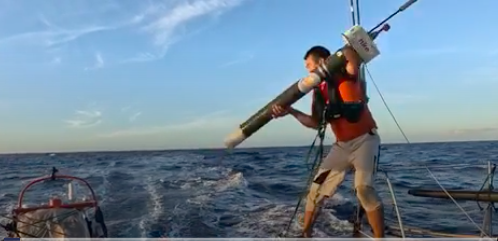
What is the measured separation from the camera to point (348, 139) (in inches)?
195

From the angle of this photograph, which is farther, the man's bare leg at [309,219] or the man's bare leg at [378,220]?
the man's bare leg at [309,219]

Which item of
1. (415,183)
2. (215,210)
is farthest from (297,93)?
(415,183)

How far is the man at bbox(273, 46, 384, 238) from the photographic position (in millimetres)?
4719

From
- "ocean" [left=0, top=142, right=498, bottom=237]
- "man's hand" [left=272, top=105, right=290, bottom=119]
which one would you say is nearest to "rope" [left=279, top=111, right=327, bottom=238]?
"man's hand" [left=272, top=105, right=290, bottom=119]

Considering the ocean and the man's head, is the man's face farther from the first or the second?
the ocean

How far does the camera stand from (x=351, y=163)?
498 cm

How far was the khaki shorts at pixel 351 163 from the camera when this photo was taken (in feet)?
15.8

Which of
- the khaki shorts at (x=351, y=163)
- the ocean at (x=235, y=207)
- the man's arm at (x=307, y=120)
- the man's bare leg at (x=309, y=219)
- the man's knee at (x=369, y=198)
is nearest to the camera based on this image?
the man's knee at (x=369, y=198)

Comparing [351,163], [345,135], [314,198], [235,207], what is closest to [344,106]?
[345,135]

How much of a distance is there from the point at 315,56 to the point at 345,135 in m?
0.87

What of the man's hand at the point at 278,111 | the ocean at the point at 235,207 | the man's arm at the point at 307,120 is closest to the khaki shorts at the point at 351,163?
the man's arm at the point at 307,120

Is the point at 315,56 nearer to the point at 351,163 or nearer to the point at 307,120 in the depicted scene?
the point at 307,120

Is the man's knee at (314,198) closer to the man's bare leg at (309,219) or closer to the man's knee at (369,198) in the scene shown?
the man's bare leg at (309,219)

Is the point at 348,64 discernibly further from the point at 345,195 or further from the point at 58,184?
the point at 58,184
